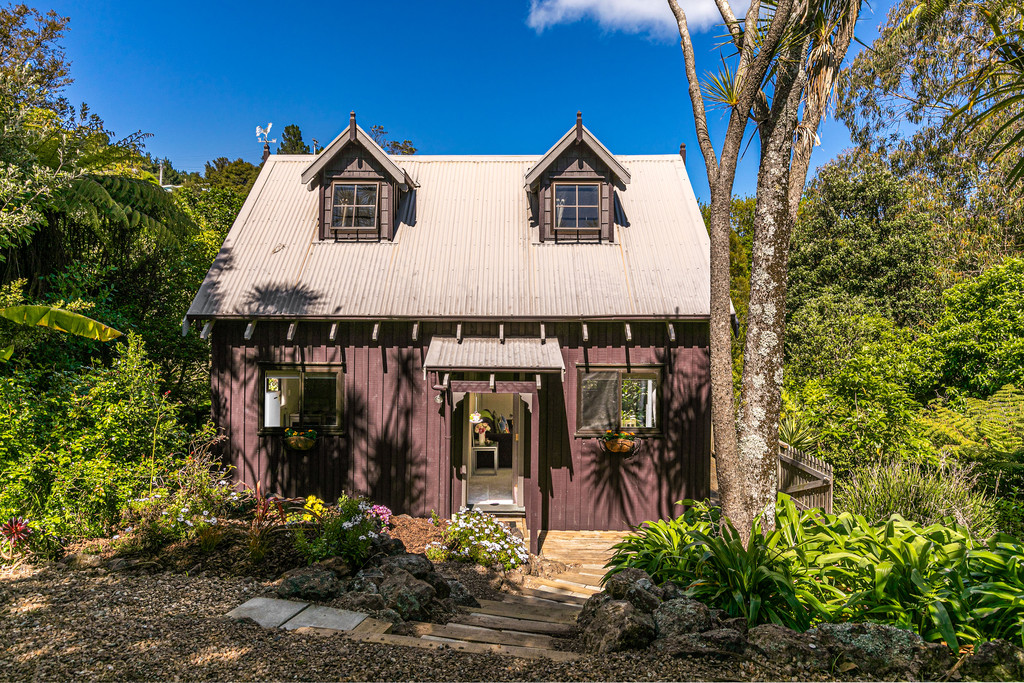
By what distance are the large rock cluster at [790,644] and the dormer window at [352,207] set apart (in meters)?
9.25

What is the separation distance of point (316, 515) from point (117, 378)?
3.57m

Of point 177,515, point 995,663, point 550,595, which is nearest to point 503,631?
point 550,595

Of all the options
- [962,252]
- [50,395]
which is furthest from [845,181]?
[50,395]

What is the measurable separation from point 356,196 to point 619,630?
9925 mm

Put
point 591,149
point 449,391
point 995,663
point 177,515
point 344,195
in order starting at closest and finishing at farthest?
point 995,663, point 177,515, point 449,391, point 591,149, point 344,195

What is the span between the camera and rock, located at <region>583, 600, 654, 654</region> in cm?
430

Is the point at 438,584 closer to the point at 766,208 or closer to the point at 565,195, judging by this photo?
the point at 766,208

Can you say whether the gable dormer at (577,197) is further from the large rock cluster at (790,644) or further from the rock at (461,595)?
the large rock cluster at (790,644)

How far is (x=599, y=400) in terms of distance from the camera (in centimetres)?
1038

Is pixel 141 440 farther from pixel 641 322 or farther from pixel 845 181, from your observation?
pixel 845 181

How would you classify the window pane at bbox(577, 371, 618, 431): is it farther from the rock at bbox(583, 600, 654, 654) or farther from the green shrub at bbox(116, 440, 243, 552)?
the green shrub at bbox(116, 440, 243, 552)

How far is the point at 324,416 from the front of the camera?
1044 centimetres

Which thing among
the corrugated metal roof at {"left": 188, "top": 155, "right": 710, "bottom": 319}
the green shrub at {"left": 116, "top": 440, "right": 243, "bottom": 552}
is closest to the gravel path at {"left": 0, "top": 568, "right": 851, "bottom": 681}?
the green shrub at {"left": 116, "top": 440, "right": 243, "bottom": 552}

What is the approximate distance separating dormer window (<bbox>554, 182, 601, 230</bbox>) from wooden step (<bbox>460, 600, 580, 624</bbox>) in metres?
7.49
